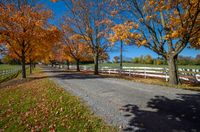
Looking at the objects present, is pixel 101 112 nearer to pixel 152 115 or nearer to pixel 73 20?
pixel 152 115

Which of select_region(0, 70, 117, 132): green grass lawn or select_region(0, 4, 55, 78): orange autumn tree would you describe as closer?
select_region(0, 70, 117, 132): green grass lawn

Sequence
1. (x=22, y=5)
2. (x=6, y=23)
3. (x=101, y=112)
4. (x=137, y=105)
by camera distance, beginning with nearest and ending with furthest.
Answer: (x=101, y=112), (x=137, y=105), (x=6, y=23), (x=22, y=5)

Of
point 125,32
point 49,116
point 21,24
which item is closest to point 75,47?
point 21,24

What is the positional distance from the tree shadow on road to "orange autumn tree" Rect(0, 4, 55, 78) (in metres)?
14.3

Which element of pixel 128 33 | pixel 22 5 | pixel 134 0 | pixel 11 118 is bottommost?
pixel 11 118

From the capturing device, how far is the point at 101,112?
20.0ft

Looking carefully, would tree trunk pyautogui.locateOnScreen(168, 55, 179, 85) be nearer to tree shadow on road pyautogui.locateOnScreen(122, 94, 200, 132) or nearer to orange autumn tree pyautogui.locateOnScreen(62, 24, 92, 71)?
tree shadow on road pyautogui.locateOnScreen(122, 94, 200, 132)

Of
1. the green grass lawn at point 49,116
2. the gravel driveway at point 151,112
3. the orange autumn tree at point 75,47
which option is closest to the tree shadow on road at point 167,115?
the gravel driveway at point 151,112

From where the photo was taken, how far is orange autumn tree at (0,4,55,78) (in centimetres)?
1664

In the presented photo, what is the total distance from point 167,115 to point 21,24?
53.9ft

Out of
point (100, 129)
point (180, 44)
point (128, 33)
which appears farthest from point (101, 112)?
point (180, 44)

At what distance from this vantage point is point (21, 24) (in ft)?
56.0

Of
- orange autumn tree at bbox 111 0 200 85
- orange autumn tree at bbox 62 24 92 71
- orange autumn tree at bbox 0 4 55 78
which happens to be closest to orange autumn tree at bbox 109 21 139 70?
orange autumn tree at bbox 111 0 200 85

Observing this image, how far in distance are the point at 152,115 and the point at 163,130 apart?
1.09m
